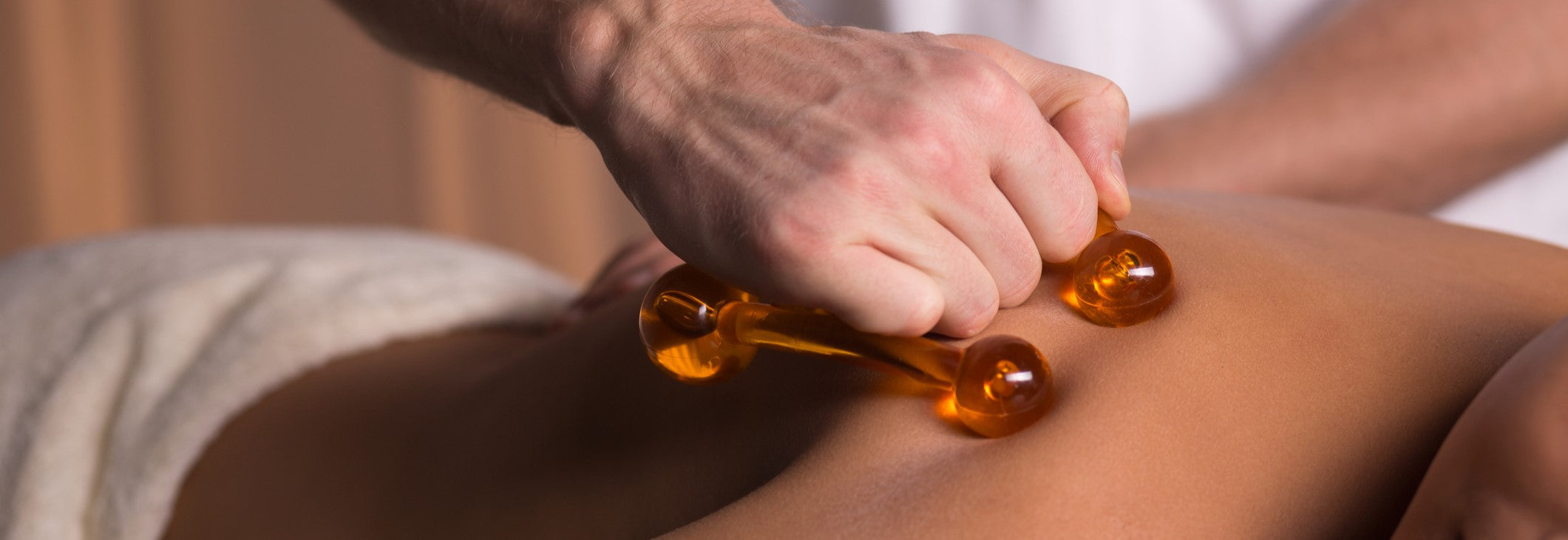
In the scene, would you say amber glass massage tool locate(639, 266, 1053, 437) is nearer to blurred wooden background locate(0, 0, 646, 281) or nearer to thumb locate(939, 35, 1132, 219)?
thumb locate(939, 35, 1132, 219)

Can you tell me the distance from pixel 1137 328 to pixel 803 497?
168 millimetres

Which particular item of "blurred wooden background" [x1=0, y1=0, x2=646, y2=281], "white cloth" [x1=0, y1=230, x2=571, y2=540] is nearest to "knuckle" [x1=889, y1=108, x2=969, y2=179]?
"white cloth" [x1=0, y1=230, x2=571, y2=540]

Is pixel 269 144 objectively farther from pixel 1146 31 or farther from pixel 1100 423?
pixel 1100 423

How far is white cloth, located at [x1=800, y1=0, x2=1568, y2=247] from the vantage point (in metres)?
1.29

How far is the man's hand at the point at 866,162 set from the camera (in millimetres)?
486

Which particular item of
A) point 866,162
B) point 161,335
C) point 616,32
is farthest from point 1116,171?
point 161,335

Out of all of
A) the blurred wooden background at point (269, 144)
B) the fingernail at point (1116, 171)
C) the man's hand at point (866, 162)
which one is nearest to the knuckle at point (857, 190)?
the man's hand at point (866, 162)

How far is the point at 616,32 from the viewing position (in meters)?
0.60

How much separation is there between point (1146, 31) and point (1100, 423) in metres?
0.95

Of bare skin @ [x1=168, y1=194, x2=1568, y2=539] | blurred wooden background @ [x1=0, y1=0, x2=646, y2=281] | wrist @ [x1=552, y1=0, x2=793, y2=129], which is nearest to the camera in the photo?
bare skin @ [x1=168, y1=194, x2=1568, y2=539]

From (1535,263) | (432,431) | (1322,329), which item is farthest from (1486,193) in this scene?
(432,431)

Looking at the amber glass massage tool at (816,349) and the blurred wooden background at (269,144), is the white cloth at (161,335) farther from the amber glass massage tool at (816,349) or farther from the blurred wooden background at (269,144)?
the blurred wooden background at (269,144)

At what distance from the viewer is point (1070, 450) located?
0.47 metres

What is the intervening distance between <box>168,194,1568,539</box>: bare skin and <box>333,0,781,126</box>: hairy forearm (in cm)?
16
